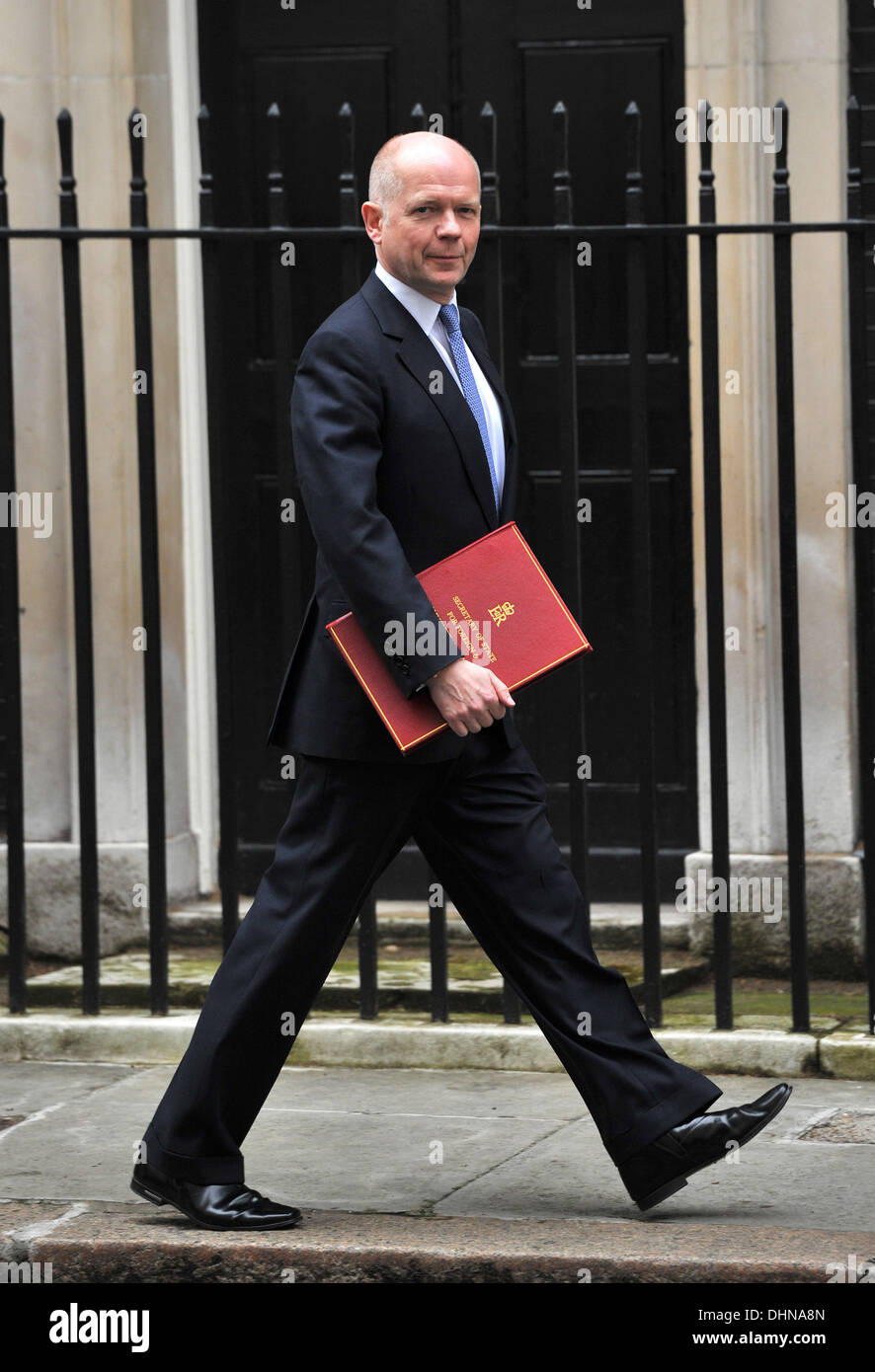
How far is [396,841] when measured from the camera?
4.30 metres

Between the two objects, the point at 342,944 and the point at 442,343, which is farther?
the point at 442,343

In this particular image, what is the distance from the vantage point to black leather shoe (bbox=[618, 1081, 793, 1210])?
4176mm

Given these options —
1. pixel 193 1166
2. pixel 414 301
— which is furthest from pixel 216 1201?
pixel 414 301

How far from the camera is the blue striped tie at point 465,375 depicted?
430cm

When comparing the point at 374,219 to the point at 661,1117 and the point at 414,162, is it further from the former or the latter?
the point at 661,1117

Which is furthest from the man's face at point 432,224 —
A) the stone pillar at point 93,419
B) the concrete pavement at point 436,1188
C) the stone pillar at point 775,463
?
the stone pillar at point 93,419

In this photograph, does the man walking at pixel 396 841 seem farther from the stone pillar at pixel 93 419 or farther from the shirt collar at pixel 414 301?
the stone pillar at pixel 93 419

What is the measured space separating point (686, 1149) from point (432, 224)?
74.8 inches

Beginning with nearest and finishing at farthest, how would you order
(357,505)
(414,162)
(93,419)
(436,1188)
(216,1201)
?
1. (357,505)
2. (414,162)
3. (216,1201)
4. (436,1188)
5. (93,419)

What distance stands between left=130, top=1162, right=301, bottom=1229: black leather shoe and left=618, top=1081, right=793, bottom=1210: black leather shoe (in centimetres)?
70

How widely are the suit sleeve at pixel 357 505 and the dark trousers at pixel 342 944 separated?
334 mm

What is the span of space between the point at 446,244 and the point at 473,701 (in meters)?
0.93

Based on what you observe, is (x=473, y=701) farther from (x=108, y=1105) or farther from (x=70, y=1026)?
(x=70, y=1026)
